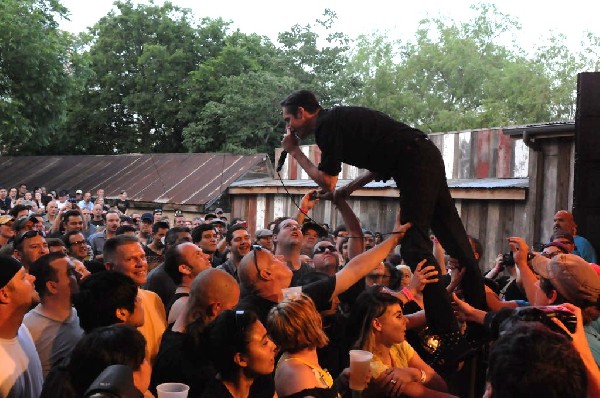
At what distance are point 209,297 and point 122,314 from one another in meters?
0.49

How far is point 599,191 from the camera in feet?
26.1

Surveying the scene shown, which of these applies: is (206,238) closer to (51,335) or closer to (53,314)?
(53,314)

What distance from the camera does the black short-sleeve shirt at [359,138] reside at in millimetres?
4754

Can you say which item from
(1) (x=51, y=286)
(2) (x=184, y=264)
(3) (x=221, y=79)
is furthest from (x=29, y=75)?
(1) (x=51, y=286)

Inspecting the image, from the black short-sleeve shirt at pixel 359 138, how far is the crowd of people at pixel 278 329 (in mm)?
360

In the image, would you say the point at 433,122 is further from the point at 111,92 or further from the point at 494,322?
the point at 494,322

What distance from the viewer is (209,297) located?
4.00 meters

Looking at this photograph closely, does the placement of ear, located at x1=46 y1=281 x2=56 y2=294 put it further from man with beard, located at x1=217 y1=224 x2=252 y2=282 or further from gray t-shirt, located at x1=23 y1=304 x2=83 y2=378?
man with beard, located at x1=217 y1=224 x2=252 y2=282

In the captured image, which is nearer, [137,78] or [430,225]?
[430,225]

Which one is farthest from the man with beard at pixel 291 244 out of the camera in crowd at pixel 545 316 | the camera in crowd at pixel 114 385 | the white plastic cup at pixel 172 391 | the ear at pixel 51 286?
the camera in crowd at pixel 114 385

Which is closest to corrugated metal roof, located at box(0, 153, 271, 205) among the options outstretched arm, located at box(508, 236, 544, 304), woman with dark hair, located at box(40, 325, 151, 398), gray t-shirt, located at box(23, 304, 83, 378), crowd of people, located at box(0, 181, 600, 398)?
crowd of people, located at box(0, 181, 600, 398)

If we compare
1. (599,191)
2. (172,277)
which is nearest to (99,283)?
(172,277)

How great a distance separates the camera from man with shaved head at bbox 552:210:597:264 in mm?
7332

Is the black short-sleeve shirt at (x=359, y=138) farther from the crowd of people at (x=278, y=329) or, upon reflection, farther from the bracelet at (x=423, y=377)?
the bracelet at (x=423, y=377)
